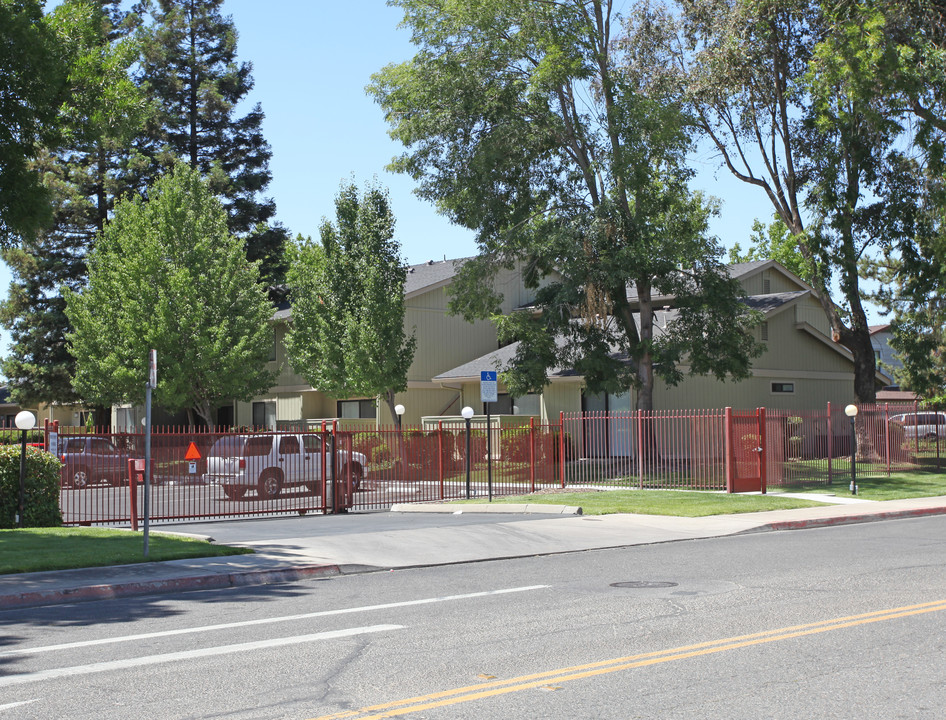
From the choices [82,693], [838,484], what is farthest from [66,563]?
[838,484]

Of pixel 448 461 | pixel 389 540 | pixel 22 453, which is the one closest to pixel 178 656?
pixel 389 540

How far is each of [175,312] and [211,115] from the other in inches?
857

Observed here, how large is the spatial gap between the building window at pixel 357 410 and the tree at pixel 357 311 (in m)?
3.56

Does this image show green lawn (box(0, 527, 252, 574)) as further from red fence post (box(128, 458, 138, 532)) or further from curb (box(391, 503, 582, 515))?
curb (box(391, 503, 582, 515))

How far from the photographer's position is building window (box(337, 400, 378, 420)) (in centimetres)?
3922

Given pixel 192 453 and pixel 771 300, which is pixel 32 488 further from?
pixel 771 300

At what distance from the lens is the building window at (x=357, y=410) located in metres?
39.2

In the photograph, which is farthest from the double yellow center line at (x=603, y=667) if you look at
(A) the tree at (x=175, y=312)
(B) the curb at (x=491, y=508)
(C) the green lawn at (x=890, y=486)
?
(A) the tree at (x=175, y=312)

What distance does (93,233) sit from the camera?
4888cm

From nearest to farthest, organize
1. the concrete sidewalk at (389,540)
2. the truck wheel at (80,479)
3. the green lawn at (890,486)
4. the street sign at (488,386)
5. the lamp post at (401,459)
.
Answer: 1. the concrete sidewalk at (389,540)
2. the truck wheel at (80,479)
3. the street sign at (488,386)
4. the green lawn at (890,486)
5. the lamp post at (401,459)

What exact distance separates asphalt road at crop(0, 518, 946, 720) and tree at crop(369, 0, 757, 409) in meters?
17.4

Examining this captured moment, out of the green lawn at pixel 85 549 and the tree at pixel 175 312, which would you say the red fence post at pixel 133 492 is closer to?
the green lawn at pixel 85 549

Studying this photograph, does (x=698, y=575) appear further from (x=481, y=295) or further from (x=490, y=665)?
(x=481, y=295)

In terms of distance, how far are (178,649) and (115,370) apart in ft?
96.3
